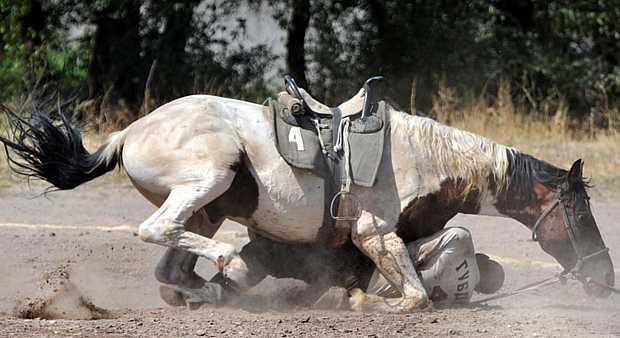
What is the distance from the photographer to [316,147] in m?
6.09

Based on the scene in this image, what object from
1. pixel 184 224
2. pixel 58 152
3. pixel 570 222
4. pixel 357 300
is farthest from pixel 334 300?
pixel 58 152

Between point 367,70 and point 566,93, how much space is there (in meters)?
3.08

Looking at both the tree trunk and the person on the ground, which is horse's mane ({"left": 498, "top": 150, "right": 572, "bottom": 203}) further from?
the tree trunk

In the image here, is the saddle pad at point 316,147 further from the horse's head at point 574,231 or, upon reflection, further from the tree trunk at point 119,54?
the tree trunk at point 119,54

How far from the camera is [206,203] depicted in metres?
5.90

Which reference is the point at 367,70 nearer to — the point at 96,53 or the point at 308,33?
the point at 308,33

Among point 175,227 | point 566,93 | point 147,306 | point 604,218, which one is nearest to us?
point 175,227

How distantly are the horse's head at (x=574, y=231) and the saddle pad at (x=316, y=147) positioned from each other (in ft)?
3.24

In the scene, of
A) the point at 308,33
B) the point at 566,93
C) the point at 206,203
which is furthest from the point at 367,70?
the point at 206,203

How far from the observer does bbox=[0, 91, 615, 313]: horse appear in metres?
5.91

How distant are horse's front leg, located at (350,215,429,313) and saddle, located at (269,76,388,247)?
10 cm

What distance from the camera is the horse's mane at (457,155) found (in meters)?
6.22

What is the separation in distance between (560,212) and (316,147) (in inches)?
56.8

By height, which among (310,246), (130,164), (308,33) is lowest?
(310,246)
